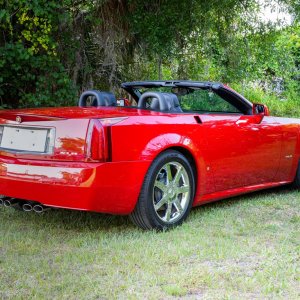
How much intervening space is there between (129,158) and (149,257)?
873 mm

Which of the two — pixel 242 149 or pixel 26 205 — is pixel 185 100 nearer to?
pixel 242 149

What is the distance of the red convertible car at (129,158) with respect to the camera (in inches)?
166

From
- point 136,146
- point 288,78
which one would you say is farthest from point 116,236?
point 288,78

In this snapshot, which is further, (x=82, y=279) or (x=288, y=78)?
(x=288, y=78)

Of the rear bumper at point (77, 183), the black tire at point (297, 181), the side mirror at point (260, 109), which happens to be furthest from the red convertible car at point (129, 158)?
the black tire at point (297, 181)

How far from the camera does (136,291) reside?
324cm

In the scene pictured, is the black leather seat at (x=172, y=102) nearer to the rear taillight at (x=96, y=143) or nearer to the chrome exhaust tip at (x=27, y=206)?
the rear taillight at (x=96, y=143)

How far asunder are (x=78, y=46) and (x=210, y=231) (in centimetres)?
488

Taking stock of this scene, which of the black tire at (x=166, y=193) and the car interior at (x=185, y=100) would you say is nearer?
the black tire at (x=166, y=193)

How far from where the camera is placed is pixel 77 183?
4176 millimetres

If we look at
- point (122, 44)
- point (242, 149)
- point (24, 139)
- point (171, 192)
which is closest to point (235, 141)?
point (242, 149)

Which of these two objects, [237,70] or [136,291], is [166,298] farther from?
[237,70]

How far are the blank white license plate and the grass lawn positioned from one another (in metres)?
0.72

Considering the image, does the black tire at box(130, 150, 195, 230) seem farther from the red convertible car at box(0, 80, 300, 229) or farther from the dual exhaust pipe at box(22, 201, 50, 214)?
the dual exhaust pipe at box(22, 201, 50, 214)
